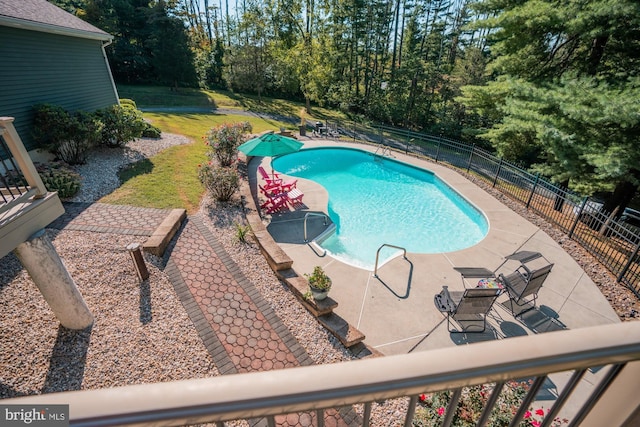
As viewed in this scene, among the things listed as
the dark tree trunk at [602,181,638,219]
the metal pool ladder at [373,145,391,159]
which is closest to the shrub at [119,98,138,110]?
the metal pool ladder at [373,145,391,159]

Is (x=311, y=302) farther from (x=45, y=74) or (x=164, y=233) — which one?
(x=45, y=74)

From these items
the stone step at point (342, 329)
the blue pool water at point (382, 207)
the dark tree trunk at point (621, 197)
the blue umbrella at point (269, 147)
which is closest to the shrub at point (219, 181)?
the blue umbrella at point (269, 147)

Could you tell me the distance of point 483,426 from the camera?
4.39ft

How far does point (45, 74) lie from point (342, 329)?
1476cm

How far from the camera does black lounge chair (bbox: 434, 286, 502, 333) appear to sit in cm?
573

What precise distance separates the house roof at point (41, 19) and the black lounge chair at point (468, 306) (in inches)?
611

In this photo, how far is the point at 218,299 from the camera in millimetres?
6176

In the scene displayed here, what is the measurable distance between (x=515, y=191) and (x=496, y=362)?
1389 cm

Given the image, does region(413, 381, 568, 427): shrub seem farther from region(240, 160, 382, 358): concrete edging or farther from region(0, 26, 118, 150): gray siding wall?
region(0, 26, 118, 150): gray siding wall

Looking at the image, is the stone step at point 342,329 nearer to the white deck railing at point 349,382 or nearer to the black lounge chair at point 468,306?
the black lounge chair at point 468,306

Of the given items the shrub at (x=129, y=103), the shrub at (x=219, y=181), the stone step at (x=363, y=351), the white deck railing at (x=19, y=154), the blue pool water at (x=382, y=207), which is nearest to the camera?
the white deck railing at (x=19, y=154)

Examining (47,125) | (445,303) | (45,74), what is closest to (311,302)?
(445,303)

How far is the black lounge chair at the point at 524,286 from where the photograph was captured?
6.25 m

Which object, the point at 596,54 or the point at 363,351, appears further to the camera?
the point at 596,54
